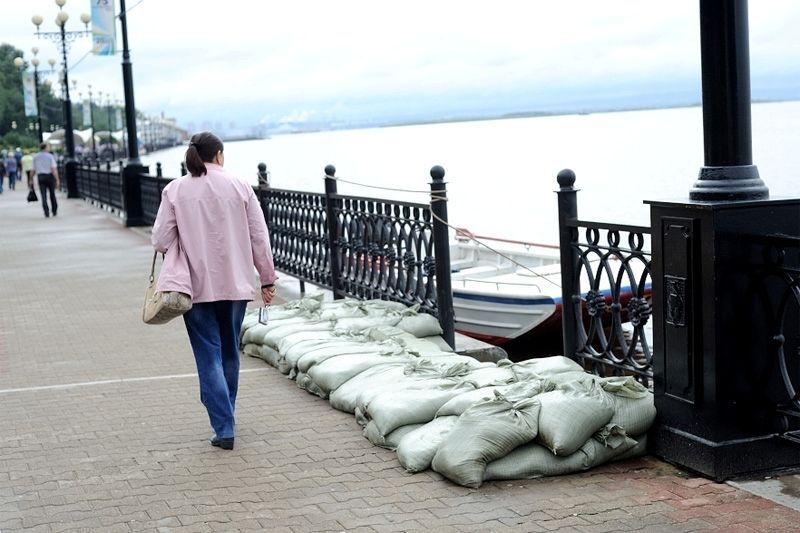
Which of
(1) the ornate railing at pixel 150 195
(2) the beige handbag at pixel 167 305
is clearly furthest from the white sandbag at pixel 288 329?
(1) the ornate railing at pixel 150 195

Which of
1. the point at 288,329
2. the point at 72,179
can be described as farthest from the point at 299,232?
the point at 72,179

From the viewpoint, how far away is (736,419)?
534 cm

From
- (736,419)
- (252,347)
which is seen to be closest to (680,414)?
(736,419)

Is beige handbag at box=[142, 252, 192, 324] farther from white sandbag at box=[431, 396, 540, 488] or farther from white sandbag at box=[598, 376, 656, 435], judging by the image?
white sandbag at box=[598, 376, 656, 435]

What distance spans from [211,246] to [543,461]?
221 centimetres

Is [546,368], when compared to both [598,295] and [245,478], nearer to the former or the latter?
[598,295]

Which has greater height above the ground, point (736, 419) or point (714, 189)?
point (714, 189)

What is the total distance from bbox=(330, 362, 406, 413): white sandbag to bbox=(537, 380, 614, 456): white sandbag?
58.0 inches

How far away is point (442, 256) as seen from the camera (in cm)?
881

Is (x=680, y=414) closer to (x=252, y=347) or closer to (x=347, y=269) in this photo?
(x=252, y=347)

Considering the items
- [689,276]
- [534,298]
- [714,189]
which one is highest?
[714,189]

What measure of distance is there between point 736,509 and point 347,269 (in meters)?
6.50

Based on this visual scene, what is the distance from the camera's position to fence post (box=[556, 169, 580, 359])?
6801 millimetres

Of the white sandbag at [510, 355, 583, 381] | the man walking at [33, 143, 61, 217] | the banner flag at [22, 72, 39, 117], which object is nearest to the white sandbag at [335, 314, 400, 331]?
the white sandbag at [510, 355, 583, 381]
